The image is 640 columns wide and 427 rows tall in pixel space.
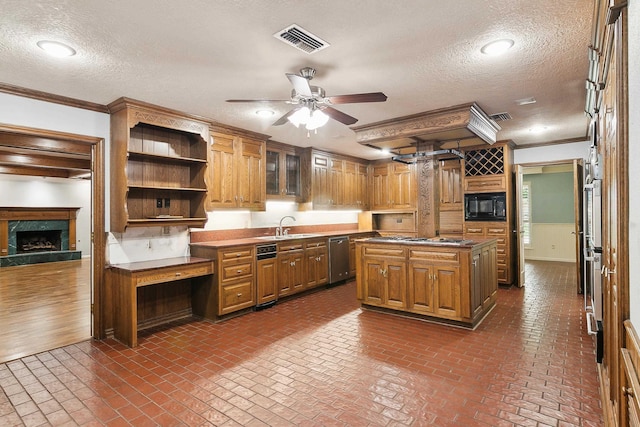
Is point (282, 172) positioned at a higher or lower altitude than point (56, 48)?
lower

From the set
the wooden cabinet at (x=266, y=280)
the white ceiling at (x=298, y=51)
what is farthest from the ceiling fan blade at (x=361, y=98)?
the wooden cabinet at (x=266, y=280)

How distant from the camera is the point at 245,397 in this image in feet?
8.27

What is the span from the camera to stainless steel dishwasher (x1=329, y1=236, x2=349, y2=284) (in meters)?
6.07

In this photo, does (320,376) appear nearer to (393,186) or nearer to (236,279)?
(236,279)

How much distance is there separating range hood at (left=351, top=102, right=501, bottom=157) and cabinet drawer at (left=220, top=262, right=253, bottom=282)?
236 cm

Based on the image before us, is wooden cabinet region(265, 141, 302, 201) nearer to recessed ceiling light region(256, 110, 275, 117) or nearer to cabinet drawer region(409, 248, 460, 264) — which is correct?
recessed ceiling light region(256, 110, 275, 117)

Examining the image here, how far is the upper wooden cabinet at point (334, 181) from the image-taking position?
6.34 metres

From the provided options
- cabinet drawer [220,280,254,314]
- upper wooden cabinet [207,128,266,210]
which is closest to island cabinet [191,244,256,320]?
cabinet drawer [220,280,254,314]

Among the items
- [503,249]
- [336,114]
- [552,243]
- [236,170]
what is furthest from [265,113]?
[552,243]

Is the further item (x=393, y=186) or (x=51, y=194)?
(x=51, y=194)

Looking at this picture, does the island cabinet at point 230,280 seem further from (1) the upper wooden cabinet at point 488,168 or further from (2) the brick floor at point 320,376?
(1) the upper wooden cabinet at point 488,168

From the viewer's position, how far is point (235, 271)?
4.44 meters

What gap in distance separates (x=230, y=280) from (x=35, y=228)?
8859 millimetres

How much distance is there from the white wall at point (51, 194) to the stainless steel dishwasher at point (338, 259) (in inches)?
268
